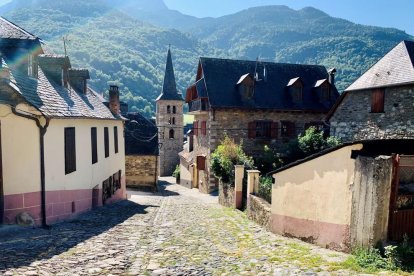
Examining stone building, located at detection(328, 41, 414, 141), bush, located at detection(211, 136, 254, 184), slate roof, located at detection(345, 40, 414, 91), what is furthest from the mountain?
bush, located at detection(211, 136, 254, 184)

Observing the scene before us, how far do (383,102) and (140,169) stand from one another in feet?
70.8

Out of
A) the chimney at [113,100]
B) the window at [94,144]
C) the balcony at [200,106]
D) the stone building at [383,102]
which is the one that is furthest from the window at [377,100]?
the chimney at [113,100]

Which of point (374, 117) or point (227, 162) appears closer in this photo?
point (227, 162)

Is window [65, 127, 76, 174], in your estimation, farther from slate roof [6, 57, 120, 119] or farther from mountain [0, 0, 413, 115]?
mountain [0, 0, 413, 115]

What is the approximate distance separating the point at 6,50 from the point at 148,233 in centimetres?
810

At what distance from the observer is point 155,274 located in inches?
245

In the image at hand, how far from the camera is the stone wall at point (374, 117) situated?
1755 cm

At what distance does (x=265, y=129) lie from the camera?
25.9 m

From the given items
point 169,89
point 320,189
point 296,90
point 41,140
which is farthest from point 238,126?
point 169,89

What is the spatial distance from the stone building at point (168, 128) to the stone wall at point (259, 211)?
3605 centimetres

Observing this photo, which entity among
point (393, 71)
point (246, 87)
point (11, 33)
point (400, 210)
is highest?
point (11, 33)

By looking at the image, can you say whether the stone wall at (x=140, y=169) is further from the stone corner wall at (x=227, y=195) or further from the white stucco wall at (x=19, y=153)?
the white stucco wall at (x=19, y=153)

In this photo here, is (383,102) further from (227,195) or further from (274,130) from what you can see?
(227,195)

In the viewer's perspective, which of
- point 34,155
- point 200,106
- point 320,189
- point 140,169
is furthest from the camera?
point 140,169
